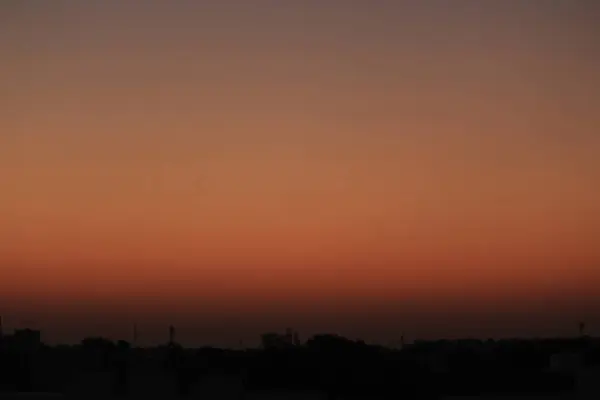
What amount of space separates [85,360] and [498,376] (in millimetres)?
19916

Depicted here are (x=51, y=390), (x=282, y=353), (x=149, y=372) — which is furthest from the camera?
(x=282, y=353)

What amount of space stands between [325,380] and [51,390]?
420 inches

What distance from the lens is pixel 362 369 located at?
125ft

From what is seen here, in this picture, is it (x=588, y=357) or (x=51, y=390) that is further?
(x=588, y=357)

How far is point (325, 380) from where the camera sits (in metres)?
39.2

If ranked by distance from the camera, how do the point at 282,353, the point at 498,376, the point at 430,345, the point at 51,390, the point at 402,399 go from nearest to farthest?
the point at 402,399, the point at 51,390, the point at 498,376, the point at 282,353, the point at 430,345

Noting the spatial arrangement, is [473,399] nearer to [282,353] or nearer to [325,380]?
[325,380]

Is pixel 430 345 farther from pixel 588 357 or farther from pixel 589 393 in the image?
pixel 589 393

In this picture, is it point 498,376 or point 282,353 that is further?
point 282,353

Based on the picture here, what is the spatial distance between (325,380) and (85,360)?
14.8 m

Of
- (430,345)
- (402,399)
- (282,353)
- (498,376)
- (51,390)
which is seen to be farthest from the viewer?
(430,345)

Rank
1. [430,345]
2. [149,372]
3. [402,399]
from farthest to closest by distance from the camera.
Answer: [430,345]
[149,372]
[402,399]

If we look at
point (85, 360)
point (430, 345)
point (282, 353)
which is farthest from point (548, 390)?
point (430, 345)

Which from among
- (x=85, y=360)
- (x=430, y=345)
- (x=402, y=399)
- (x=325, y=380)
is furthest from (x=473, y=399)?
(x=430, y=345)
